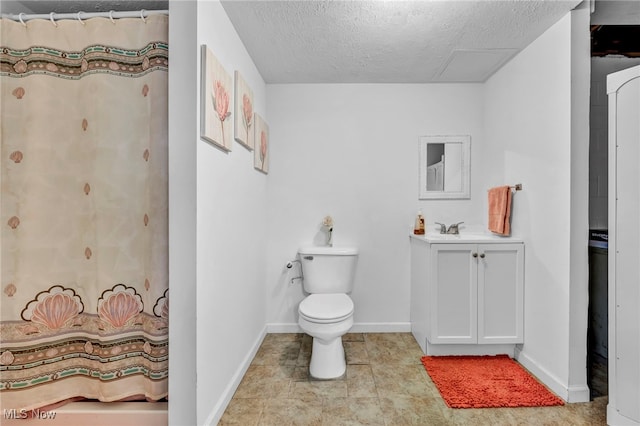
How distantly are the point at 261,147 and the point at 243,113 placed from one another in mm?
527

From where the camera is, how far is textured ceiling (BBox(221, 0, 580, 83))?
180 cm

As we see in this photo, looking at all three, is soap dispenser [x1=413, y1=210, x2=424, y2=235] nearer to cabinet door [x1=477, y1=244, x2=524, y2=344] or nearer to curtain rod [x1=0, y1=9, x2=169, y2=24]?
cabinet door [x1=477, y1=244, x2=524, y2=344]

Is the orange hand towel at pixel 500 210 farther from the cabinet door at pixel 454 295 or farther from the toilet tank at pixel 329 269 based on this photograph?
the toilet tank at pixel 329 269

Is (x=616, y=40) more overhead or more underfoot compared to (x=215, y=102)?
more overhead

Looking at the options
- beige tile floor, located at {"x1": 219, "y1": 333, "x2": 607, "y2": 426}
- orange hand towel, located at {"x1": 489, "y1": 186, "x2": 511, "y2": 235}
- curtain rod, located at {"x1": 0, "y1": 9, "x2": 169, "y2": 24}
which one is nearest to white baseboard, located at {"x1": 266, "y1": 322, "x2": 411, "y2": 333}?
beige tile floor, located at {"x1": 219, "y1": 333, "x2": 607, "y2": 426}

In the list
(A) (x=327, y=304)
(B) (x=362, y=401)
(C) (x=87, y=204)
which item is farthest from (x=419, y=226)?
(C) (x=87, y=204)

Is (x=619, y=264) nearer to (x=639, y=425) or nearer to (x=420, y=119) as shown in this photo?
(x=639, y=425)

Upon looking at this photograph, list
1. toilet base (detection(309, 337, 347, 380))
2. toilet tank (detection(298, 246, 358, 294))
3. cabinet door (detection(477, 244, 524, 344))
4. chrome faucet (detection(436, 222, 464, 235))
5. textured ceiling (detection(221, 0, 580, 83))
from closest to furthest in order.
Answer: textured ceiling (detection(221, 0, 580, 83)), toilet base (detection(309, 337, 347, 380)), cabinet door (detection(477, 244, 524, 344)), toilet tank (detection(298, 246, 358, 294)), chrome faucet (detection(436, 222, 464, 235))

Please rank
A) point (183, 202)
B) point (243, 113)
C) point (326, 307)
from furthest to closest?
point (326, 307), point (243, 113), point (183, 202)

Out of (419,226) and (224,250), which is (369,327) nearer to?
(419,226)

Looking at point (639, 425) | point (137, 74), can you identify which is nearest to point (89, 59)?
point (137, 74)

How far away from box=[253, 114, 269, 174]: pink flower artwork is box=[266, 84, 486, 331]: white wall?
0.15 meters

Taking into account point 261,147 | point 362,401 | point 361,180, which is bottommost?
point 362,401

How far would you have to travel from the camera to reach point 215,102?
62.7 inches
